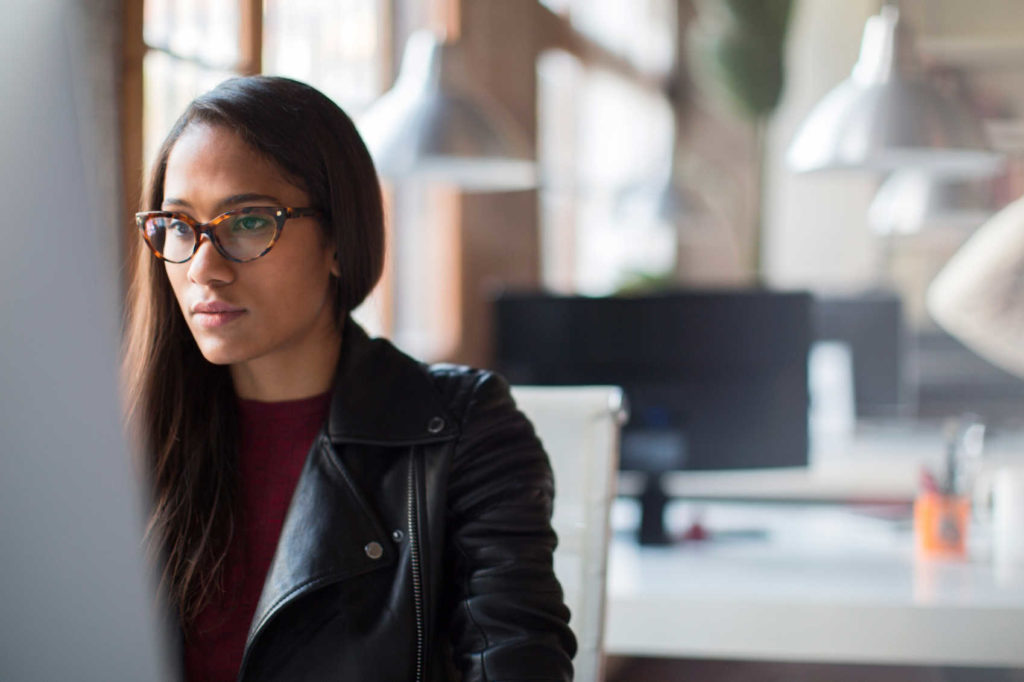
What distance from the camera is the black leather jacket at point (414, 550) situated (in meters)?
1.04

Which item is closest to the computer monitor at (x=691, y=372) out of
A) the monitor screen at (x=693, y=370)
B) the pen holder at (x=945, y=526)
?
the monitor screen at (x=693, y=370)

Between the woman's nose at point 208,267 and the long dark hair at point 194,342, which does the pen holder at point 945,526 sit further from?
the woman's nose at point 208,267

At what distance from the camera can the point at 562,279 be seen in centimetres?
674

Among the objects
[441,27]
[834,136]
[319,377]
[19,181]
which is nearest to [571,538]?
[319,377]

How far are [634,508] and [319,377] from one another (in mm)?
1863

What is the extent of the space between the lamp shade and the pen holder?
45.1 inches

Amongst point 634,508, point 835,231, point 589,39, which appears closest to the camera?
point 634,508

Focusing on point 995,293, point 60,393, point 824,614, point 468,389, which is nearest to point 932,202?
point 824,614

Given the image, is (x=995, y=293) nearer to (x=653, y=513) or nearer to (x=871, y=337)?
(x=653, y=513)

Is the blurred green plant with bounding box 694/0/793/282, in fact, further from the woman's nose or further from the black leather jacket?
the woman's nose

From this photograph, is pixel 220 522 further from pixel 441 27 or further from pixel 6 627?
pixel 441 27

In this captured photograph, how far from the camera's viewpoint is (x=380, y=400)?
116 cm

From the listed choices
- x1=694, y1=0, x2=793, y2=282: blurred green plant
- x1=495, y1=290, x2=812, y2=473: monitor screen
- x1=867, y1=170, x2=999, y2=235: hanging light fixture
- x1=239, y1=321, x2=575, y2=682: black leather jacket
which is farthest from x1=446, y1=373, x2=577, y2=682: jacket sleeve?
x1=694, y1=0, x2=793, y2=282: blurred green plant

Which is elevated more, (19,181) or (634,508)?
→ (19,181)
